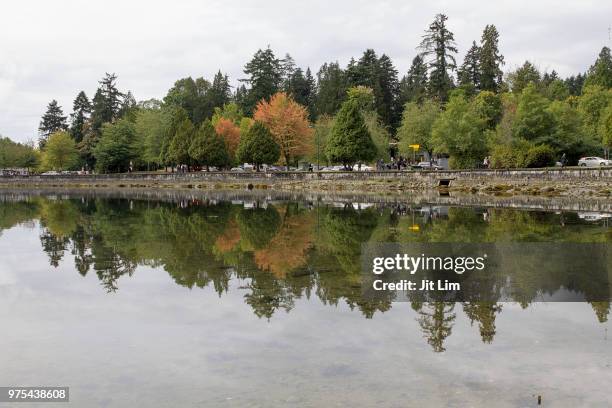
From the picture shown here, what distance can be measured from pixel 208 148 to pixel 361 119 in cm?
2088

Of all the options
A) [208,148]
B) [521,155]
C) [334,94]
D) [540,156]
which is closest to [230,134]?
[208,148]

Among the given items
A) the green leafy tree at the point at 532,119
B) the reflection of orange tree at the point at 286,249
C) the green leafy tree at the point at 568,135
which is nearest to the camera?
the reflection of orange tree at the point at 286,249

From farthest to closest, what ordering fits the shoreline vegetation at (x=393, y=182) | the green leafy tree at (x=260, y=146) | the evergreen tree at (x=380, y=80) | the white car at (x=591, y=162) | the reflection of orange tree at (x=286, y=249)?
the evergreen tree at (x=380, y=80)
the green leafy tree at (x=260, y=146)
the white car at (x=591, y=162)
the shoreline vegetation at (x=393, y=182)
the reflection of orange tree at (x=286, y=249)

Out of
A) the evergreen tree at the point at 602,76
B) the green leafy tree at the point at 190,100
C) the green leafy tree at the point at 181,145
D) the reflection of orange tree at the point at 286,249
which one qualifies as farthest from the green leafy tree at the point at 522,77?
the reflection of orange tree at the point at 286,249

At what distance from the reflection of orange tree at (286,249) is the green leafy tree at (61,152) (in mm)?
76597

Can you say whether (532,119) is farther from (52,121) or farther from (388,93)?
(52,121)

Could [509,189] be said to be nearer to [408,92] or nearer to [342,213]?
[342,213]

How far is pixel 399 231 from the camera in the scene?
23.1 meters

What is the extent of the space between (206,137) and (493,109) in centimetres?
3470

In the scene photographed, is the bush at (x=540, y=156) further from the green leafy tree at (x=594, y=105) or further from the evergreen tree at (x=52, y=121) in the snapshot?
the evergreen tree at (x=52, y=121)

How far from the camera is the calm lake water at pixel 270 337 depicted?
7.38m

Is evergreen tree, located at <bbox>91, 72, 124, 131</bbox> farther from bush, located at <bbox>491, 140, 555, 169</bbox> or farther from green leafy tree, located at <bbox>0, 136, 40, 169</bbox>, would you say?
bush, located at <bbox>491, 140, 555, 169</bbox>

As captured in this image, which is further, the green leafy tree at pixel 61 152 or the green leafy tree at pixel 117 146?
the green leafy tree at pixel 61 152

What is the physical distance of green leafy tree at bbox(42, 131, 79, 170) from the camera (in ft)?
307
